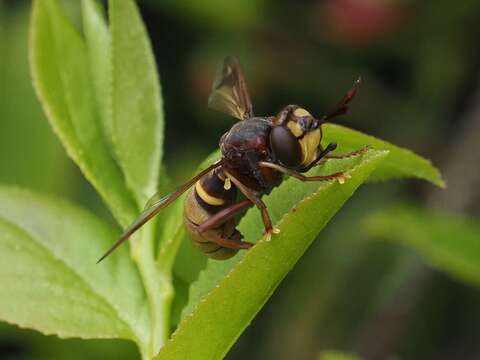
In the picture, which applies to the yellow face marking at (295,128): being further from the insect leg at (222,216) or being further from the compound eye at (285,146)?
the insect leg at (222,216)

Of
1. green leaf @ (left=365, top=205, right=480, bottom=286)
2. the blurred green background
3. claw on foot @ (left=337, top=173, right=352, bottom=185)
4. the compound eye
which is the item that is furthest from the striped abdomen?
the blurred green background

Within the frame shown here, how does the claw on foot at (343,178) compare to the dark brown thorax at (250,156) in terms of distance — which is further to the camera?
the dark brown thorax at (250,156)

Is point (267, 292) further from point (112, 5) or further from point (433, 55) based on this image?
point (433, 55)

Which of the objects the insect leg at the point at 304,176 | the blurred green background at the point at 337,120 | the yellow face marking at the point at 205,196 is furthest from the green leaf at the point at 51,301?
the blurred green background at the point at 337,120

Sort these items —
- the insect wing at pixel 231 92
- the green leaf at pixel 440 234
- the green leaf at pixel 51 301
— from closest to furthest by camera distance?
the green leaf at pixel 51 301, the insect wing at pixel 231 92, the green leaf at pixel 440 234

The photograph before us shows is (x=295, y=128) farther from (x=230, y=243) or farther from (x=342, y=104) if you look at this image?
(x=230, y=243)

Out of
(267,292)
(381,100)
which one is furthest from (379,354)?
(267,292)

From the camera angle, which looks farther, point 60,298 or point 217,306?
point 60,298
